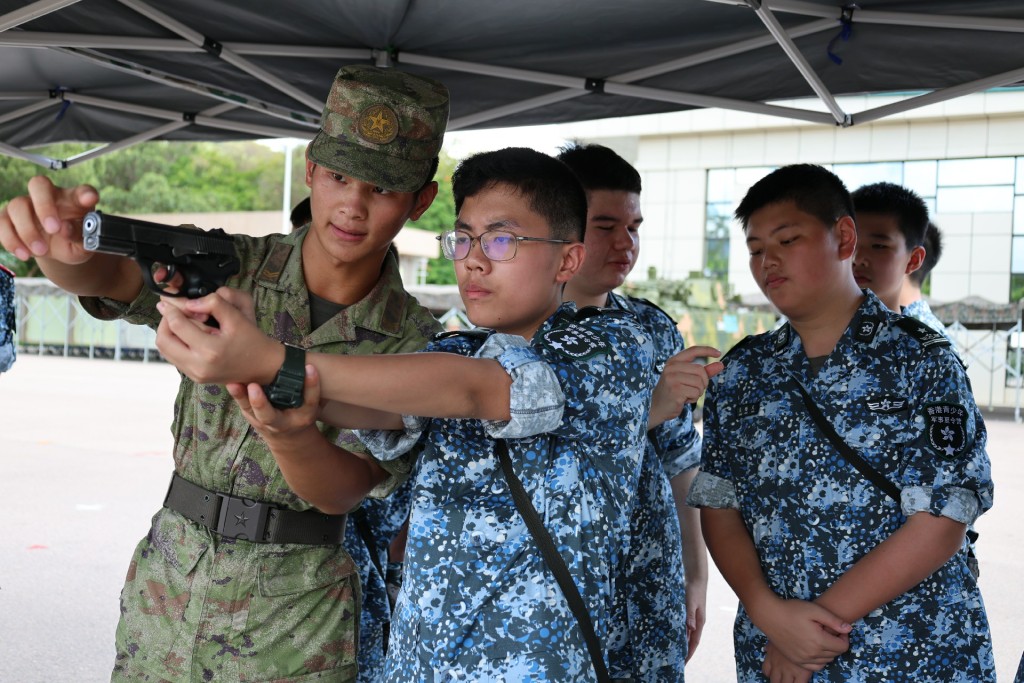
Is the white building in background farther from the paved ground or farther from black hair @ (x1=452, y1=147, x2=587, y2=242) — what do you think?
black hair @ (x1=452, y1=147, x2=587, y2=242)

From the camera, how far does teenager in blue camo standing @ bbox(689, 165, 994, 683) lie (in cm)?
241

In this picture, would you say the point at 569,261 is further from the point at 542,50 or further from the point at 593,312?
the point at 542,50

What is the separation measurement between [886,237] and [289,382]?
10.0 ft

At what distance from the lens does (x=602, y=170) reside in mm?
3150

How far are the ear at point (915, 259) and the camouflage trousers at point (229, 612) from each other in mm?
2845

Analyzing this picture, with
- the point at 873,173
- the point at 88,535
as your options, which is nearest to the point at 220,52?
the point at 88,535

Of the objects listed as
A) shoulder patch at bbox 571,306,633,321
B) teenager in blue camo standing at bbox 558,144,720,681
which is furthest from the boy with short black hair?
shoulder patch at bbox 571,306,633,321

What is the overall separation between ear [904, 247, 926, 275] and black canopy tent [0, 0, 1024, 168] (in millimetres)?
584

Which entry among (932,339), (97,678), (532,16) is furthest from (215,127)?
(932,339)

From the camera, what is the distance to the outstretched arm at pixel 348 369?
4.36 ft

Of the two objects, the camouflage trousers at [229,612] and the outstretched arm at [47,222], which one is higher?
the outstretched arm at [47,222]

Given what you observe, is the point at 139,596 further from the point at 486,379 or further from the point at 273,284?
Answer: the point at 486,379

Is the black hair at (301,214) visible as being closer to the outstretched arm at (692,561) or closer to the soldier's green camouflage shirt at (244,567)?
the outstretched arm at (692,561)

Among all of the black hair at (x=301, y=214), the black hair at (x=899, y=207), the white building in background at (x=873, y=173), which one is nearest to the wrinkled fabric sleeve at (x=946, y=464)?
the black hair at (x=899, y=207)
